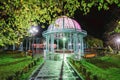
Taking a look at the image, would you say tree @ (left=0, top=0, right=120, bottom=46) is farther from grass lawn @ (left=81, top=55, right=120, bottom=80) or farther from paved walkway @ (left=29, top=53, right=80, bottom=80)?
grass lawn @ (left=81, top=55, right=120, bottom=80)

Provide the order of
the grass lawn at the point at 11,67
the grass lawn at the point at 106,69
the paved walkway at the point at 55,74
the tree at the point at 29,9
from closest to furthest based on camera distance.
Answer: the tree at the point at 29,9, the paved walkway at the point at 55,74, the grass lawn at the point at 106,69, the grass lawn at the point at 11,67

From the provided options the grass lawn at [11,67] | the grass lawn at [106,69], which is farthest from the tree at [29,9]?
Answer: the grass lawn at [106,69]

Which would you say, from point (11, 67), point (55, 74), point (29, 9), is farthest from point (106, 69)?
point (29, 9)

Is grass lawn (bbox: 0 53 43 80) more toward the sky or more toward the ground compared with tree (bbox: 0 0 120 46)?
more toward the ground

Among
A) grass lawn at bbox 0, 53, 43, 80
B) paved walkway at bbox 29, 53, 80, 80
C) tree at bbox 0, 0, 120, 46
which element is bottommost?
paved walkway at bbox 29, 53, 80, 80

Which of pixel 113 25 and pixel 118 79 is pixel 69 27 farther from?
pixel 118 79

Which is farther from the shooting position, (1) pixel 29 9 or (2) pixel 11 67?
(2) pixel 11 67

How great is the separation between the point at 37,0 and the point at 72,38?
108 ft

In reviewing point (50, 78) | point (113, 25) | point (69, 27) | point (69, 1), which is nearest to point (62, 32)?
point (69, 27)

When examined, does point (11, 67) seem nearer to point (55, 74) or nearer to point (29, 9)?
point (55, 74)

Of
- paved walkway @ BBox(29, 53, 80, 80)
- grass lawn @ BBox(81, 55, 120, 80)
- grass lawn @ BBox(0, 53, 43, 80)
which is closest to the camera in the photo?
paved walkway @ BBox(29, 53, 80, 80)

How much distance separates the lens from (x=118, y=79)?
17891mm

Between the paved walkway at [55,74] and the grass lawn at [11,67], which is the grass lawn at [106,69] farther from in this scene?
the grass lawn at [11,67]

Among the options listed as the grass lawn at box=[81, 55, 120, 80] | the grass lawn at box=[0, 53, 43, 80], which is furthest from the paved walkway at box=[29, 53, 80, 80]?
the grass lawn at box=[81, 55, 120, 80]
